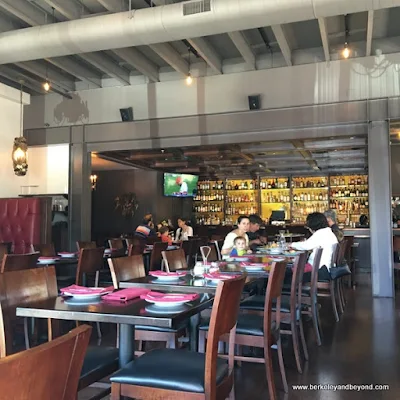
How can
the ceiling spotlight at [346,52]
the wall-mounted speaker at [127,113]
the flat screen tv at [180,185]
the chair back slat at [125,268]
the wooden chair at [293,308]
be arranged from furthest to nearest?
1. the flat screen tv at [180,185]
2. the wall-mounted speaker at [127,113]
3. the ceiling spotlight at [346,52]
4. the wooden chair at [293,308]
5. the chair back slat at [125,268]

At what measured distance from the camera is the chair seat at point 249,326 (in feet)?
9.64

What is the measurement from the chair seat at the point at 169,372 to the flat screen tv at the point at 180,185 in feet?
35.7

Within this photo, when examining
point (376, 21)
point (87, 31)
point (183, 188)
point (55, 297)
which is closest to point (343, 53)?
point (376, 21)

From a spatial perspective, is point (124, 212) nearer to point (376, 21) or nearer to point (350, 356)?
point (376, 21)

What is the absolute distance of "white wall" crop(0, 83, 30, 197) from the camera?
830 centimetres

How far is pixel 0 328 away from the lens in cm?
196

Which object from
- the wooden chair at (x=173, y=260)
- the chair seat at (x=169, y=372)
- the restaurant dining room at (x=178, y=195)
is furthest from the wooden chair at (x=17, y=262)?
the chair seat at (x=169, y=372)

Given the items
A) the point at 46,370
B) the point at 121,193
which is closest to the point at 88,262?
the point at 46,370

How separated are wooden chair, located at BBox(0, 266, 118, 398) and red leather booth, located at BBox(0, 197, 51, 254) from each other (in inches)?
195

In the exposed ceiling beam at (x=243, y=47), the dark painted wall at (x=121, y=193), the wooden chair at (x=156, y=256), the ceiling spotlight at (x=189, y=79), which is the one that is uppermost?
the exposed ceiling beam at (x=243, y=47)

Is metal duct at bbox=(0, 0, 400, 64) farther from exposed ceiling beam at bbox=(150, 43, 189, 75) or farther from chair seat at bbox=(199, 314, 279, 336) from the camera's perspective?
chair seat at bbox=(199, 314, 279, 336)

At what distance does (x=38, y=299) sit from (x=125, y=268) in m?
0.89

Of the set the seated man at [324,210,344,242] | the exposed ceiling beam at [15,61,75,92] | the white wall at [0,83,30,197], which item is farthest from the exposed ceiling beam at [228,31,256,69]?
the white wall at [0,83,30,197]

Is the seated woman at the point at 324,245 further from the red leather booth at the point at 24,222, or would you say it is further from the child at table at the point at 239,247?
the red leather booth at the point at 24,222
